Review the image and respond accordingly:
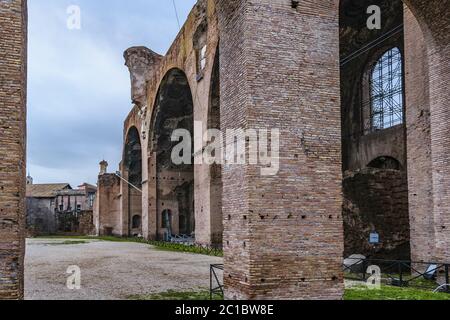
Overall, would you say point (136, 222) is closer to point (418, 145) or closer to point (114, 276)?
point (114, 276)

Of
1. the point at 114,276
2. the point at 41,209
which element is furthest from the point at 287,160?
the point at 41,209

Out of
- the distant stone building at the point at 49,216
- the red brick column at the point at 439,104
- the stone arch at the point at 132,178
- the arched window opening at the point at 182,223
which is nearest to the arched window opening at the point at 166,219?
the arched window opening at the point at 182,223

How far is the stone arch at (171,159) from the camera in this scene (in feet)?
97.6

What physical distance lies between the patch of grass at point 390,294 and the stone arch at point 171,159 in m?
20.0

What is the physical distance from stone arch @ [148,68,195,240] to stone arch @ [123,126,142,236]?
22.2 feet

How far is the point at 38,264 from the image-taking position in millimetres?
16266

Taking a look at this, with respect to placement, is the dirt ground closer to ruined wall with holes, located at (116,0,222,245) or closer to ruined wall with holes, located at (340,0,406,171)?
ruined wall with holes, located at (116,0,222,245)

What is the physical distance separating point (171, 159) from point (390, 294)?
24.1 meters

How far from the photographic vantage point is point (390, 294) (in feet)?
31.8

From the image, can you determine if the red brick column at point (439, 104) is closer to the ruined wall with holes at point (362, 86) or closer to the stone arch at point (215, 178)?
the ruined wall with holes at point (362, 86)

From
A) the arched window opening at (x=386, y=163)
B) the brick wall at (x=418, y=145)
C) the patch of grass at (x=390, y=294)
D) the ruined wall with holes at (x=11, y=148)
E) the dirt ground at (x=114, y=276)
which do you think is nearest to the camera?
the ruined wall with holes at (x=11, y=148)

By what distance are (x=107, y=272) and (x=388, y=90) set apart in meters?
14.5
